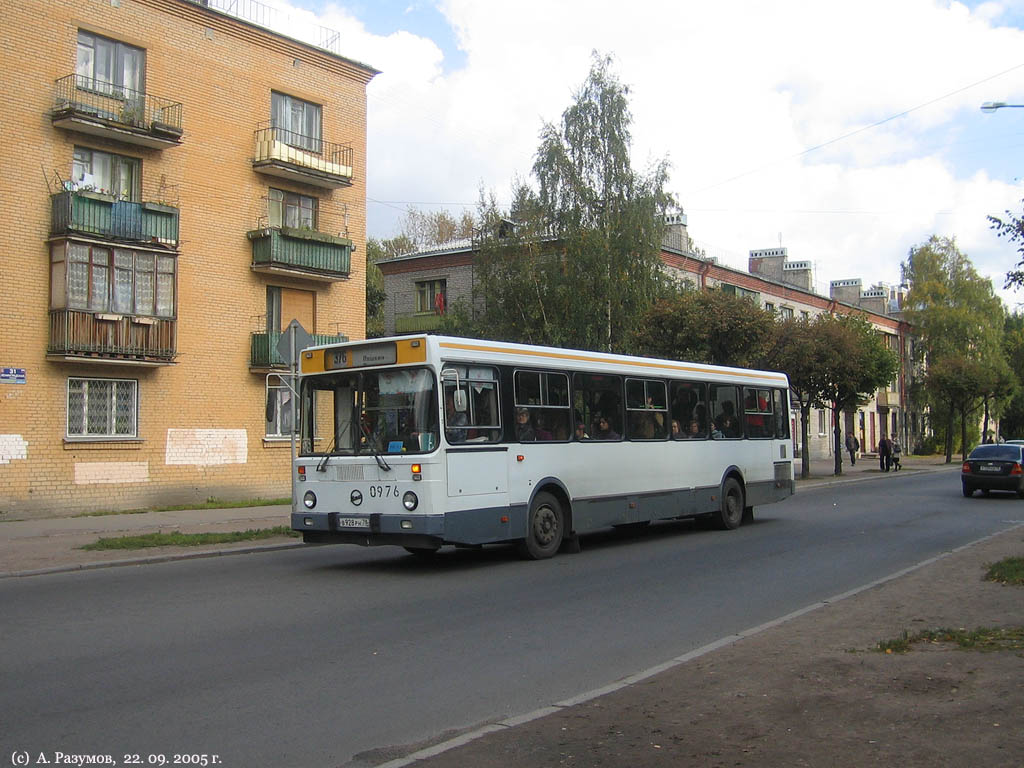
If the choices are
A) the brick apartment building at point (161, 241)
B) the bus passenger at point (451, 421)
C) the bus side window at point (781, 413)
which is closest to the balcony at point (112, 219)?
the brick apartment building at point (161, 241)

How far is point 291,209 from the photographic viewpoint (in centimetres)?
2781

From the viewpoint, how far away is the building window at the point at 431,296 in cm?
4400

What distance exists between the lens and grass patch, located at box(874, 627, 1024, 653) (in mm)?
7094

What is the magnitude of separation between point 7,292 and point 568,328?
A: 19.4 m

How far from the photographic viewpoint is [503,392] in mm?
12766

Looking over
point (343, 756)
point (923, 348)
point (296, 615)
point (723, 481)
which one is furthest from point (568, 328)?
point (923, 348)

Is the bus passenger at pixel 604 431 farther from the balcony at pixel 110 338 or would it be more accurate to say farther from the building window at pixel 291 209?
the building window at pixel 291 209

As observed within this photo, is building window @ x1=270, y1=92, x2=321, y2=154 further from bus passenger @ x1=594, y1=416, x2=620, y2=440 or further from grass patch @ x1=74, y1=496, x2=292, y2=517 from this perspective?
bus passenger @ x1=594, y1=416, x2=620, y2=440

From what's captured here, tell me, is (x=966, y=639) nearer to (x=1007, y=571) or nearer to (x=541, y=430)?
(x=1007, y=571)

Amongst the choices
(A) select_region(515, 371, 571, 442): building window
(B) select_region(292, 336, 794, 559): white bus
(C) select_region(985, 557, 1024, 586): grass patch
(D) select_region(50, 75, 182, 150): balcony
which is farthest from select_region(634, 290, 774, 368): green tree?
(C) select_region(985, 557, 1024, 586): grass patch

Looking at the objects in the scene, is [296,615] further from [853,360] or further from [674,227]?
[674,227]

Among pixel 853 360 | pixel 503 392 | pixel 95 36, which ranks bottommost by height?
pixel 503 392

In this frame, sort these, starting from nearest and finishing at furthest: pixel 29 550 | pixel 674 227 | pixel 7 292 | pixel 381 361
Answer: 1. pixel 381 361
2. pixel 29 550
3. pixel 7 292
4. pixel 674 227

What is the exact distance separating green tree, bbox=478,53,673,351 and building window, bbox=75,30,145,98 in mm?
16259
